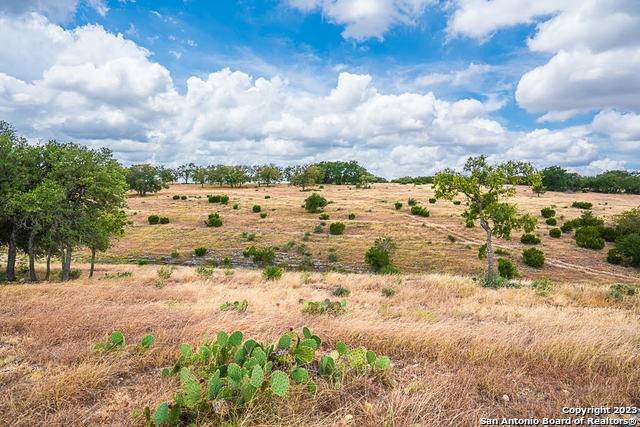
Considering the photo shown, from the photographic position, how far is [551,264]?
104 ft

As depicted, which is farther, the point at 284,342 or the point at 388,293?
the point at 388,293

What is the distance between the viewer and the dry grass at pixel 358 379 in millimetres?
3533

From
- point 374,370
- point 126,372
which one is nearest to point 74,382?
point 126,372

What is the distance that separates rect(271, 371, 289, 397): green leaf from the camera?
3350 mm

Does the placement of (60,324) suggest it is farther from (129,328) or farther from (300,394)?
(300,394)

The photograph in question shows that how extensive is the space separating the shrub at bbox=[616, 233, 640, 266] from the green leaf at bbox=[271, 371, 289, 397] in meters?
41.1

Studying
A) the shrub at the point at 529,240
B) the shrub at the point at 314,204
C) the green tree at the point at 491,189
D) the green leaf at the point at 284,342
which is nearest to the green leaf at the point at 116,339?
the green leaf at the point at 284,342

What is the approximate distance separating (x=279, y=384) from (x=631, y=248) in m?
41.7

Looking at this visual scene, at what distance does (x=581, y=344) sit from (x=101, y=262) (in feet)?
128

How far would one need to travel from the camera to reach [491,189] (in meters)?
22.0

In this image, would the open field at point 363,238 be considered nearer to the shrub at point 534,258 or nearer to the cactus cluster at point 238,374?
the shrub at point 534,258

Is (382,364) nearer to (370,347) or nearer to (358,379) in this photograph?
(358,379)

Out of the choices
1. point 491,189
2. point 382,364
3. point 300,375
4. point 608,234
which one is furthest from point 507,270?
point 300,375

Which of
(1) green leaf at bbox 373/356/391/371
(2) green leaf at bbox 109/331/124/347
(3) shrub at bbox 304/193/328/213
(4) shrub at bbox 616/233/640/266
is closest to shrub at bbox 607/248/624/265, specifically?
(4) shrub at bbox 616/233/640/266
